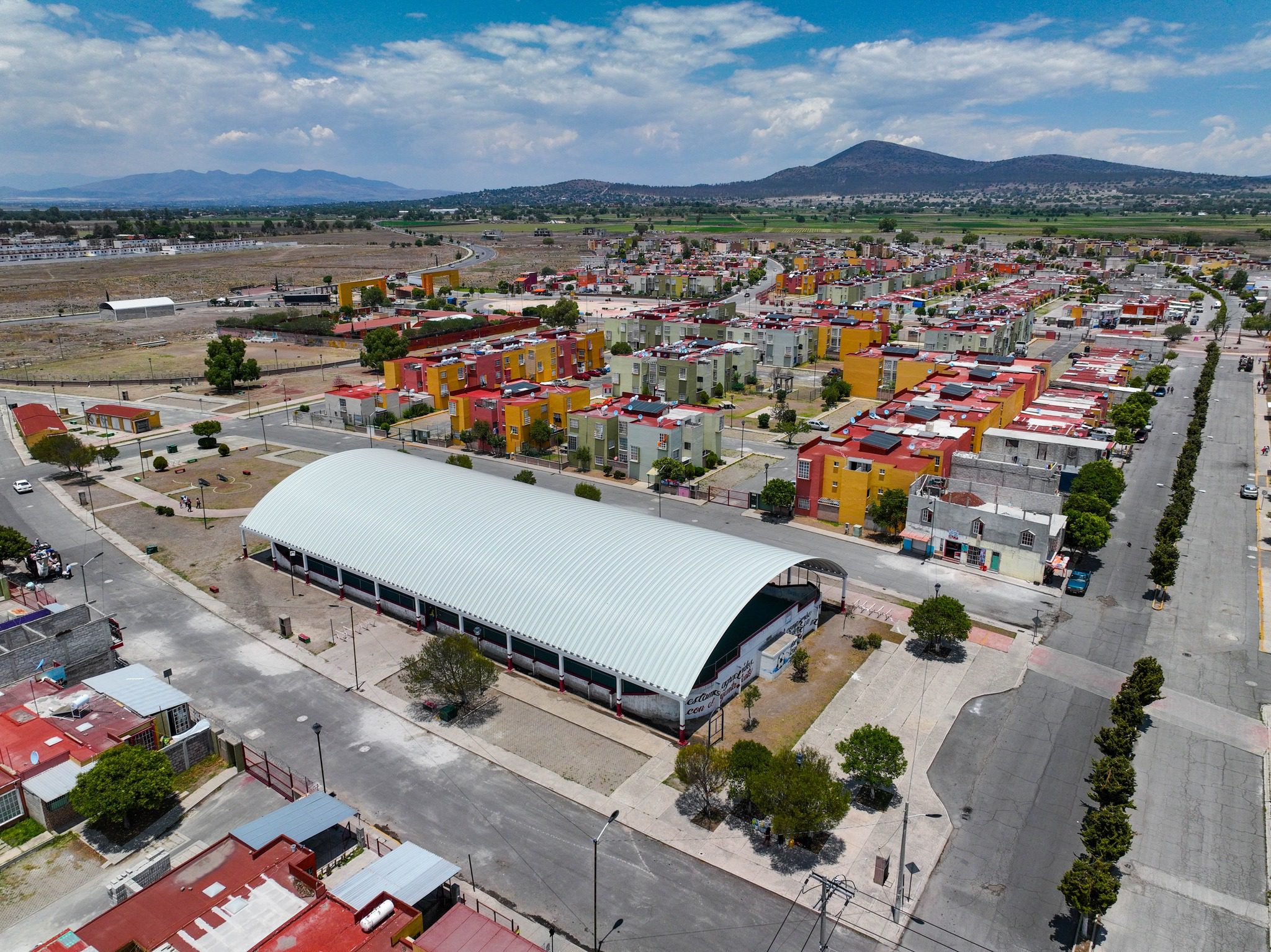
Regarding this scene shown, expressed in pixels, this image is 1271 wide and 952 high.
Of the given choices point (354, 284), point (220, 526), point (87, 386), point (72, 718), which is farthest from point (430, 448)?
point (354, 284)

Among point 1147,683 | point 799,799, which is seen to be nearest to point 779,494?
point 1147,683

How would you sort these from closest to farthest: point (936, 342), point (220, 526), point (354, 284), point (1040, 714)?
1. point (1040, 714)
2. point (220, 526)
3. point (936, 342)
4. point (354, 284)

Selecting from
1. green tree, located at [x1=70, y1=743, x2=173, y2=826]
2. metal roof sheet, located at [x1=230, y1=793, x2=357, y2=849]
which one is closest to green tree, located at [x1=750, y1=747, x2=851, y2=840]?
metal roof sheet, located at [x1=230, y1=793, x2=357, y2=849]

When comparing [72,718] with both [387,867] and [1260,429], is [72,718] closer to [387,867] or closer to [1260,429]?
[387,867]

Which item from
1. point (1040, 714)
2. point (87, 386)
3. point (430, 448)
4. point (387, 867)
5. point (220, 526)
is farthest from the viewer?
point (87, 386)

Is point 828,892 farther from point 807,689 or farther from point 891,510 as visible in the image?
point 891,510

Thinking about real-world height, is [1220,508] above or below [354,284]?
below

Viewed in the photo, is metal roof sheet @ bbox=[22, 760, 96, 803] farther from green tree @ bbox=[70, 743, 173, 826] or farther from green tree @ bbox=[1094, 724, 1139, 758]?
green tree @ bbox=[1094, 724, 1139, 758]
